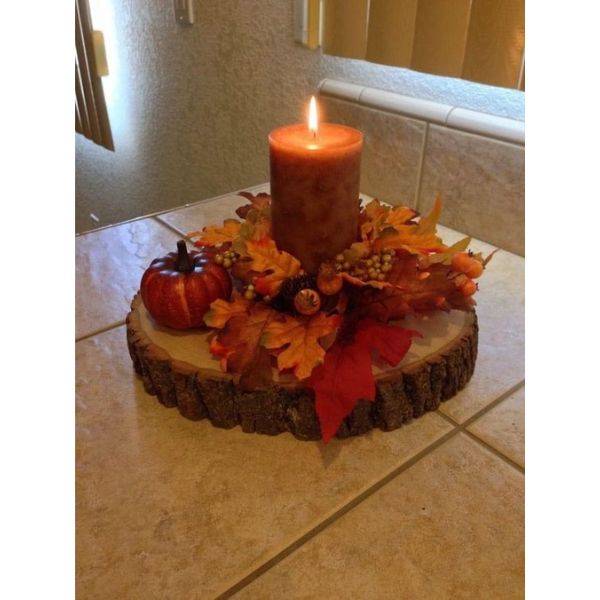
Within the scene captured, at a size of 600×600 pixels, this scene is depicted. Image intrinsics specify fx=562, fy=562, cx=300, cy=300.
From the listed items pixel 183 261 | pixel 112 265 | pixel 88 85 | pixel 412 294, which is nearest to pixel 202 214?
pixel 112 265

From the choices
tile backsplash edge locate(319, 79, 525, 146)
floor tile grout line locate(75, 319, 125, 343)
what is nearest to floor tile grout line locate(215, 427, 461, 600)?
floor tile grout line locate(75, 319, 125, 343)

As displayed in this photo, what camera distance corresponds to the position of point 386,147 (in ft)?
3.51

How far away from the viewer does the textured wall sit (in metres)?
1.11

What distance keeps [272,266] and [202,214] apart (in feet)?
1.78

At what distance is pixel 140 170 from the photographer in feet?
6.52

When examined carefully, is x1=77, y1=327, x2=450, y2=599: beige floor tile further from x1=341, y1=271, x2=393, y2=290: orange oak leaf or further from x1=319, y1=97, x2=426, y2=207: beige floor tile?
x1=319, y1=97, x2=426, y2=207: beige floor tile

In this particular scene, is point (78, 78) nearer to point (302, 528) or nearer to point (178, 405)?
point (178, 405)

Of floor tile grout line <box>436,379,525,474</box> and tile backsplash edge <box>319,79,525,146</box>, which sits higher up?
tile backsplash edge <box>319,79,525,146</box>

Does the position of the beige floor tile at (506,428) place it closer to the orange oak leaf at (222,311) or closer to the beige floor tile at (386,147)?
the orange oak leaf at (222,311)

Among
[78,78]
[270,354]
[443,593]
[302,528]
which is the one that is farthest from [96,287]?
[78,78]

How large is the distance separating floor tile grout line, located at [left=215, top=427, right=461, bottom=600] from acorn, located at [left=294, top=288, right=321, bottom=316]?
17 centimetres

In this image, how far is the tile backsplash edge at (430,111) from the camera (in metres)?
0.88

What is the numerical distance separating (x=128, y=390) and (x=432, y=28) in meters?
0.69

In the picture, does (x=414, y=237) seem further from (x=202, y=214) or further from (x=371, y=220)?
(x=202, y=214)
